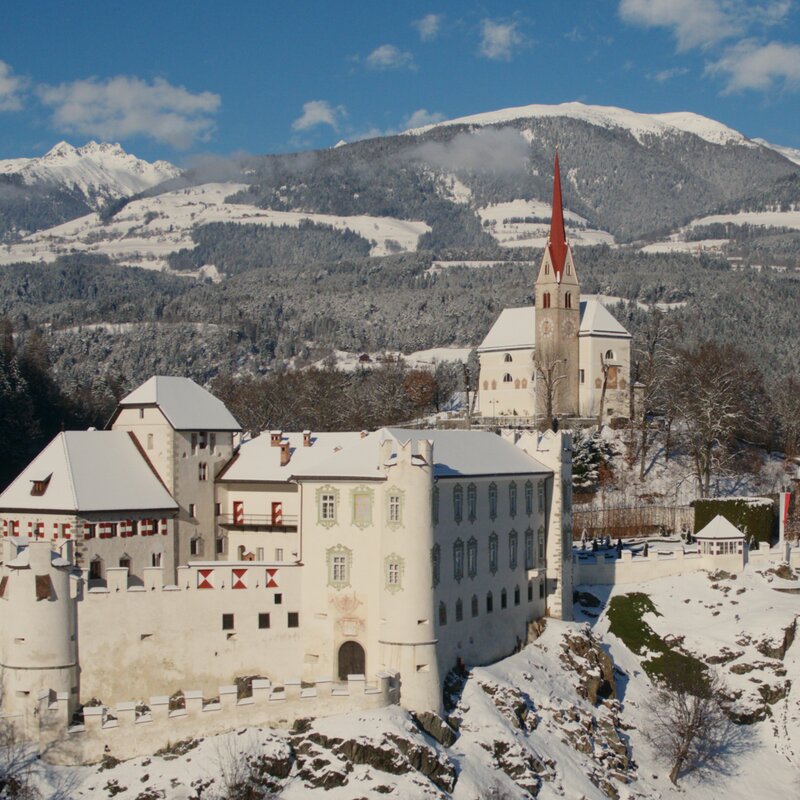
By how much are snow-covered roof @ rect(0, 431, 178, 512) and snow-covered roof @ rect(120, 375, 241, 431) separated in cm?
233

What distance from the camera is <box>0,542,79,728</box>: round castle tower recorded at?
57.7 m

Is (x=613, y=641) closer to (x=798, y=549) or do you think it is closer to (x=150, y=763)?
(x=798, y=549)

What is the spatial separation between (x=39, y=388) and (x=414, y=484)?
3270 inches

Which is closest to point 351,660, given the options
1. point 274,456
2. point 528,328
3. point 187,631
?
point 187,631

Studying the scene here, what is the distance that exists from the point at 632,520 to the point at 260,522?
35083 millimetres

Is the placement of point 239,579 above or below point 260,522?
below

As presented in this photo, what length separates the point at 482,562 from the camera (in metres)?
65.8

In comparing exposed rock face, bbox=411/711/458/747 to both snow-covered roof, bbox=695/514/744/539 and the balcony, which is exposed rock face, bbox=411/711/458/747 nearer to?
the balcony

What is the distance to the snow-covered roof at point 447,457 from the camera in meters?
62.7

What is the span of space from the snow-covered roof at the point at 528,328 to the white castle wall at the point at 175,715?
73.8m

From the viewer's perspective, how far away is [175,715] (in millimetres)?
56031

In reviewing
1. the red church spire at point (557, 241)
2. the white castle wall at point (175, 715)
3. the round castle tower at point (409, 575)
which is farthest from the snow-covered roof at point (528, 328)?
the white castle wall at point (175, 715)

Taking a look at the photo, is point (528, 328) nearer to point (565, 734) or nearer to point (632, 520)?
point (632, 520)

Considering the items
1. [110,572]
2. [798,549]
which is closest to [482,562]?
[110,572]
